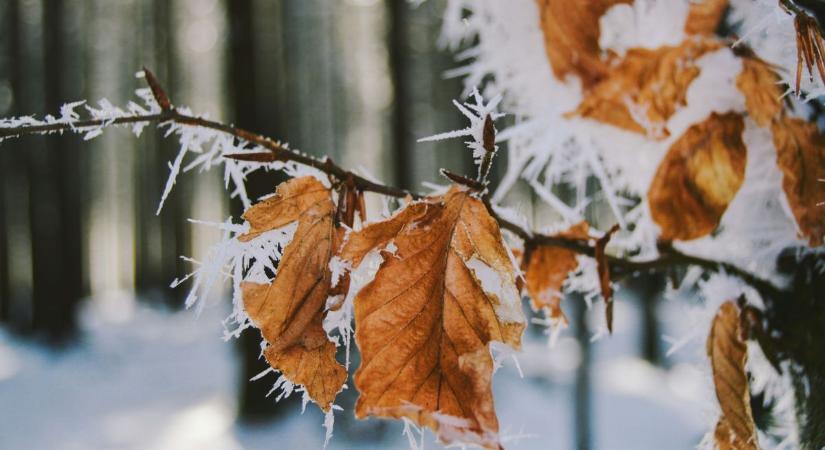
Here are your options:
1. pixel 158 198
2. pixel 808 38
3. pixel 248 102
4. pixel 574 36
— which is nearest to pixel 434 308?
pixel 808 38

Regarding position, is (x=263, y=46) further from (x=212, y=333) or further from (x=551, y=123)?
(x=212, y=333)

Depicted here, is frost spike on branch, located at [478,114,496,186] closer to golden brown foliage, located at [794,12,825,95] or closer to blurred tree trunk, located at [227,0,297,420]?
golden brown foliage, located at [794,12,825,95]

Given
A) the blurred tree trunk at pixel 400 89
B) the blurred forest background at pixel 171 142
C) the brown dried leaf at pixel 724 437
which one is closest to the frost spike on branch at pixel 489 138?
the brown dried leaf at pixel 724 437

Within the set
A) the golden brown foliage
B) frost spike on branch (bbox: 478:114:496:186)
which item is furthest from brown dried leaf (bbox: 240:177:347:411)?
the golden brown foliage

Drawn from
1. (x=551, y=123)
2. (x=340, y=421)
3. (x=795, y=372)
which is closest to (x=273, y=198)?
(x=551, y=123)

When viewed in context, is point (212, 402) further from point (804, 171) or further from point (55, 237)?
point (804, 171)

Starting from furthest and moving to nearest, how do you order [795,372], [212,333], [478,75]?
[212,333] < [478,75] < [795,372]
